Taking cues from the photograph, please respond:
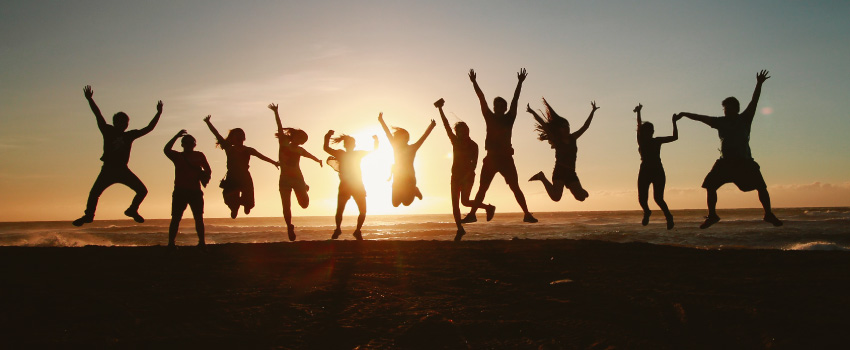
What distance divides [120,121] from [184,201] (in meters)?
1.66

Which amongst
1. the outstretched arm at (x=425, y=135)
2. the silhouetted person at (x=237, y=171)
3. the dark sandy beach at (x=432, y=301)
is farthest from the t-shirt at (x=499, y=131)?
the silhouetted person at (x=237, y=171)

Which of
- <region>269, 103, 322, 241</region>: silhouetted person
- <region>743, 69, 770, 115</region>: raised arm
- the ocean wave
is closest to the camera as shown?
<region>743, 69, 770, 115</region>: raised arm

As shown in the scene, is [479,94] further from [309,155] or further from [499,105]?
[309,155]

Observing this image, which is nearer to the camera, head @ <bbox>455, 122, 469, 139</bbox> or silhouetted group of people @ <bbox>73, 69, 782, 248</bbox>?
silhouetted group of people @ <bbox>73, 69, 782, 248</bbox>

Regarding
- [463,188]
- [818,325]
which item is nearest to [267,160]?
[463,188]

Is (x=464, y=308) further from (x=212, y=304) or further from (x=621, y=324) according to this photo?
(x=212, y=304)

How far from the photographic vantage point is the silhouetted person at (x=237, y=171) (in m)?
10.8

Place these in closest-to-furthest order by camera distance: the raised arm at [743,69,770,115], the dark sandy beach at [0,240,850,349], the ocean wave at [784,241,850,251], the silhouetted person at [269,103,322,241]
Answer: the dark sandy beach at [0,240,850,349]
the raised arm at [743,69,770,115]
the silhouetted person at [269,103,322,241]
the ocean wave at [784,241,850,251]

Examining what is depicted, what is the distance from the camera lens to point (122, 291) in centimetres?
607

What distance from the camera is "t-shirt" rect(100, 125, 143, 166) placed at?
366 inches

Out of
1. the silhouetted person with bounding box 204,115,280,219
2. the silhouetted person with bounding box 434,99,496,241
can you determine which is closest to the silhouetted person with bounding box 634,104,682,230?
the silhouetted person with bounding box 434,99,496,241

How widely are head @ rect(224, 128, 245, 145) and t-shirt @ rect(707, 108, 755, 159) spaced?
8.15 m

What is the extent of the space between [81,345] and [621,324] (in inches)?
163

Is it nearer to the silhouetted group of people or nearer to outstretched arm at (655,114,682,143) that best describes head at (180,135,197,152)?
the silhouetted group of people
